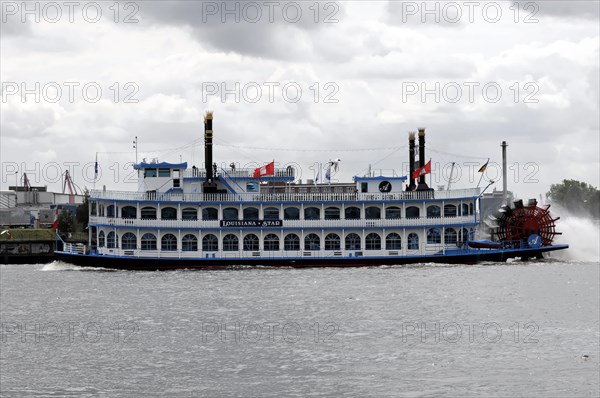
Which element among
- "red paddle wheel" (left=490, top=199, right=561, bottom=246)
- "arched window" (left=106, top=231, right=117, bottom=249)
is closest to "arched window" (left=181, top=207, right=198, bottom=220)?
"arched window" (left=106, top=231, right=117, bottom=249)

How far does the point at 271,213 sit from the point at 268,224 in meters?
0.92

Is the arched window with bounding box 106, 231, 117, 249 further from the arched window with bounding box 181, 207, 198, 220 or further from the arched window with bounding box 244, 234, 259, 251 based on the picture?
the arched window with bounding box 244, 234, 259, 251

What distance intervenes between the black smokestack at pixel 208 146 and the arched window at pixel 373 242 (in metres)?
11.0

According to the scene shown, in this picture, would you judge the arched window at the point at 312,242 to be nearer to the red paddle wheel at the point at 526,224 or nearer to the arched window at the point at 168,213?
the arched window at the point at 168,213

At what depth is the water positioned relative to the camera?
28.5m

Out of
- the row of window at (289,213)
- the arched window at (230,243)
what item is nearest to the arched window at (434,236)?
the row of window at (289,213)

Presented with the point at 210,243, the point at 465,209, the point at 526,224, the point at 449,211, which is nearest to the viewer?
the point at 210,243

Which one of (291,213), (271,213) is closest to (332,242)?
(291,213)

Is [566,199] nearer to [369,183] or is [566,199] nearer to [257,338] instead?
[369,183]

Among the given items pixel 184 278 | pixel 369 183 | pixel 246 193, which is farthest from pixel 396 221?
pixel 184 278

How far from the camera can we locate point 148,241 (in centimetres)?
6706

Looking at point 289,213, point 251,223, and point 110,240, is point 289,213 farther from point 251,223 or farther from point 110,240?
point 110,240

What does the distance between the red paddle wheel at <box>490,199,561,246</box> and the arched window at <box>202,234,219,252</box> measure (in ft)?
63.9

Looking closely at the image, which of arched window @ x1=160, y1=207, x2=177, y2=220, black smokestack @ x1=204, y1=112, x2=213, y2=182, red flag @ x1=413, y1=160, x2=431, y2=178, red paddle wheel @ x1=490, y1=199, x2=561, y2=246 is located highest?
black smokestack @ x1=204, y1=112, x2=213, y2=182
